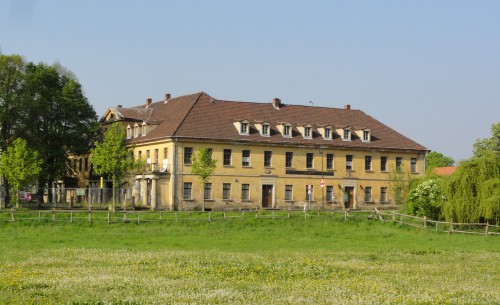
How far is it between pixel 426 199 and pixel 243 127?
24.2m

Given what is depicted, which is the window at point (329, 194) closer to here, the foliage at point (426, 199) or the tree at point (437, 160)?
the foliage at point (426, 199)

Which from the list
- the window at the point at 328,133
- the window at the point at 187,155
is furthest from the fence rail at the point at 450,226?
the window at the point at 328,133

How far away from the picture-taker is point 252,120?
275ft

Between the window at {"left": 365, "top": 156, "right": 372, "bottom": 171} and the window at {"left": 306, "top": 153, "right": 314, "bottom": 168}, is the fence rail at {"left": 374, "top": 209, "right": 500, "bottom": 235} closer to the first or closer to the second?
the window at {"left": 306, "top": 153, "right": 314, "bottom": 168}

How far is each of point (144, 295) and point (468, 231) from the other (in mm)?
36729

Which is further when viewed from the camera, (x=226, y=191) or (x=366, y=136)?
(x=366, y=136)

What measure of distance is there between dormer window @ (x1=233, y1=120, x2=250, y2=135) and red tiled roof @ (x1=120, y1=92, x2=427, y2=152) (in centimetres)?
36

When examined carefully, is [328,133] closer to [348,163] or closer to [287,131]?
[348,163]

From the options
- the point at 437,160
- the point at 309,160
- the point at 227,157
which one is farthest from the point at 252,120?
the point at 437,160

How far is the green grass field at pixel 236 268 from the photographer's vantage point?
21.7 metres

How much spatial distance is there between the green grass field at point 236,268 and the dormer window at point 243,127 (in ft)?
84.9

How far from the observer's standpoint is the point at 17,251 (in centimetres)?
3922

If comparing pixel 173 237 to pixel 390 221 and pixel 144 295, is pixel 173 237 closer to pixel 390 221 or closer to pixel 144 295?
pixel 390 221

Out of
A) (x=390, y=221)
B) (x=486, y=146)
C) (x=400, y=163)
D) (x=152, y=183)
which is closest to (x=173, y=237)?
(x=390, y=221)
